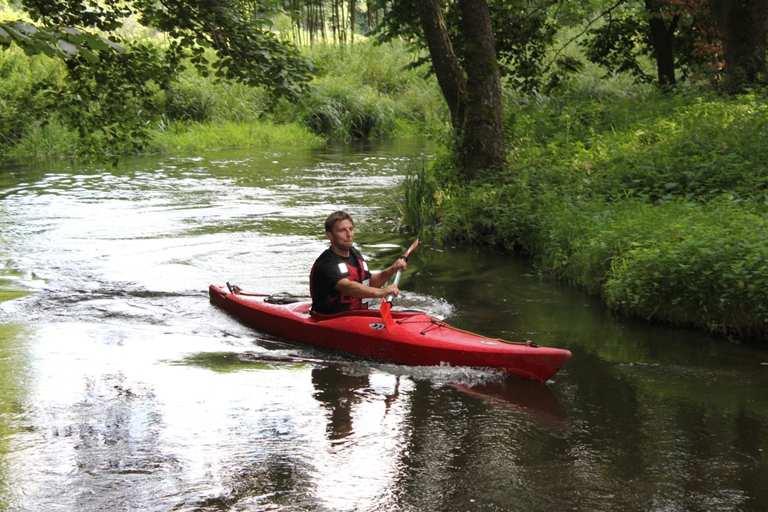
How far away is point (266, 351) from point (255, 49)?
249 cm

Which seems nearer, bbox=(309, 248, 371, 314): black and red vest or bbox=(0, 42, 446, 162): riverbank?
bbox=(309, 248, 371, 314): black and red vest

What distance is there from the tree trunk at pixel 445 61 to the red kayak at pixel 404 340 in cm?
524

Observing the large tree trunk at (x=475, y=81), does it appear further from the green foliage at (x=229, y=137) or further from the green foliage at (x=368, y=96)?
the green foliage at (x=229, y=137)

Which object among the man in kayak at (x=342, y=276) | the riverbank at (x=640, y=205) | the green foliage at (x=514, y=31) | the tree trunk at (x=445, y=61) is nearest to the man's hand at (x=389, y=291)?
the man in kayak at (x=342, y=276)

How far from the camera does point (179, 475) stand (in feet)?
15.5

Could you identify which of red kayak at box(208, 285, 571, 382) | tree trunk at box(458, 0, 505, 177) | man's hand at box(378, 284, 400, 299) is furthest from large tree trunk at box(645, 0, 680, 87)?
man's hand at box(378, 284, 400, 299)

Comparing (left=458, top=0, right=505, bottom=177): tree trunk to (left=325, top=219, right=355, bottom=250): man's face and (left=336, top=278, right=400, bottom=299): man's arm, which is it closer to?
(left=325, top=219, right=355, bottom=250): man's face

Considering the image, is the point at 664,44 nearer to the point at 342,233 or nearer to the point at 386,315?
the point at 342,233

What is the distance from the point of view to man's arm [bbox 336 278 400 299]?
6984 mm

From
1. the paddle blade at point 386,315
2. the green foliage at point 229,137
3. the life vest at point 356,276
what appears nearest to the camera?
the paddle blade at point 386,315

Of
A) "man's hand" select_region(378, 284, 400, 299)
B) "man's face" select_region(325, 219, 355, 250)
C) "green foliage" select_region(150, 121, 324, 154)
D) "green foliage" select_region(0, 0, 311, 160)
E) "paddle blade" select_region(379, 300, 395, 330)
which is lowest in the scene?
"paddle blade" select_region(379, 300, 395, 330)

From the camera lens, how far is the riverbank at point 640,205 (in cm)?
716

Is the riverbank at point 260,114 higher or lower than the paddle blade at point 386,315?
higher

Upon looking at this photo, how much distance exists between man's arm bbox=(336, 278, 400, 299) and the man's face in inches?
10.3
